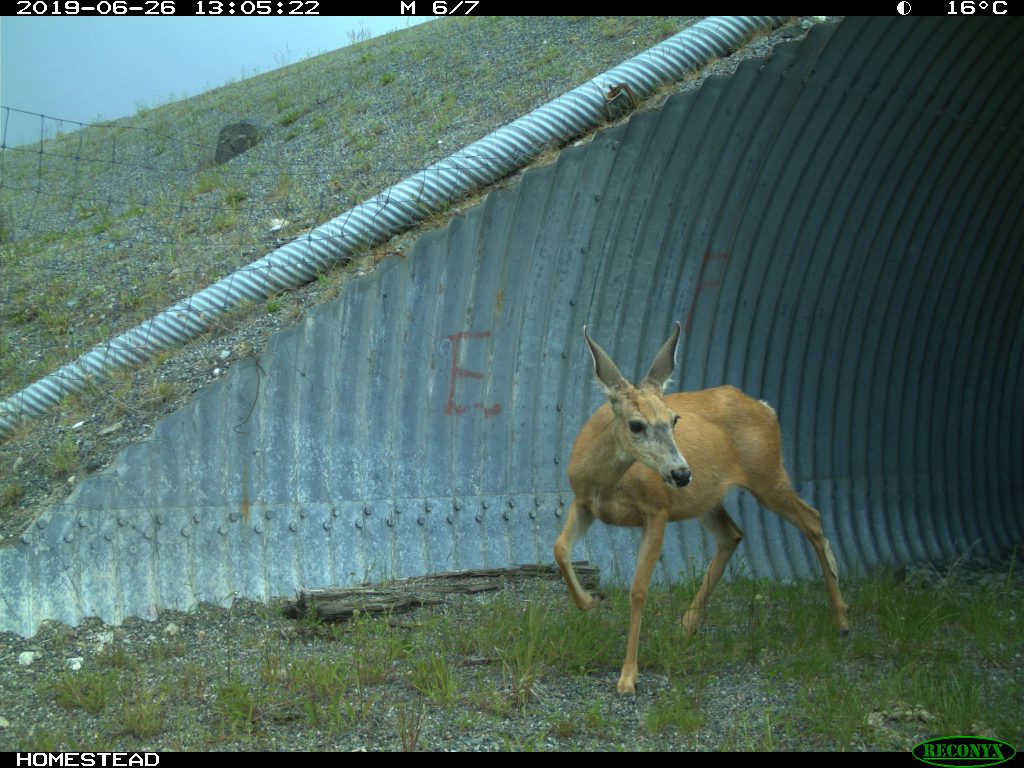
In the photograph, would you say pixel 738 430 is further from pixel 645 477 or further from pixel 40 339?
pixel 40 339

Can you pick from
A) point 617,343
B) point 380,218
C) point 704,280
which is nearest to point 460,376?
point 617,343

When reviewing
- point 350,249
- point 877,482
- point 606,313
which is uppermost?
point 350,249

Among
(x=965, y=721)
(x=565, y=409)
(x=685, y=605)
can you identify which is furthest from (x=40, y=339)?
(x=965, y=721)

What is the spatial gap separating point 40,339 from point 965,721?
853 centimetres

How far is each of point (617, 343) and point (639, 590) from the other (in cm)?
345

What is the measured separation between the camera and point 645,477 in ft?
21.3

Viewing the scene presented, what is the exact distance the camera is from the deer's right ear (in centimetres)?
626

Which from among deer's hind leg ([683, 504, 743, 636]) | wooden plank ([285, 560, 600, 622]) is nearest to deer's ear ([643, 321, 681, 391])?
deer's hind leg ([683, 504, 743, 636])

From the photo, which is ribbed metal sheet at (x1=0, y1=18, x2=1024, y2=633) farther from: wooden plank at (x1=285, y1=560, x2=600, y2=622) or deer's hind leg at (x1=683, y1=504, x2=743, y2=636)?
deer's hind leg at (x1=683, y1=504, x2=743, y2=636)

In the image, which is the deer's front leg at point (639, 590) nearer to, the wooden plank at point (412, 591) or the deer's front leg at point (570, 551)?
the deer's front leg at point (570, 551)

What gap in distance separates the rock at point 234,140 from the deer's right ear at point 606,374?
8181mm

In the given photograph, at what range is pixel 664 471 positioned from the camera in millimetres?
5891
